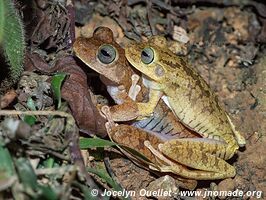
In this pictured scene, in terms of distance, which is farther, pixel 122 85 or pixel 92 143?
pixel 122 85

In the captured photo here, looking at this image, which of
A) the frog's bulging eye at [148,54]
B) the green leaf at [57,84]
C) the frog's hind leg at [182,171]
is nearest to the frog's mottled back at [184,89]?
the frog's bulging eye at [148,54]

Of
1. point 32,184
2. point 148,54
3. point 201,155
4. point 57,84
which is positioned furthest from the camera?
point 148,54

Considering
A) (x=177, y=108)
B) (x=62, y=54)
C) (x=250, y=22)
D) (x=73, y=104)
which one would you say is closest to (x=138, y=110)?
(x=177, y=108)

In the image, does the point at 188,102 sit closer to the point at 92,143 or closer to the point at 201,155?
the point at 201,155

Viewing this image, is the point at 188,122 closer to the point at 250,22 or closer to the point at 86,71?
the point at 86,71

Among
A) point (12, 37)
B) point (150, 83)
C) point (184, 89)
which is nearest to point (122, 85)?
point (150, 83)

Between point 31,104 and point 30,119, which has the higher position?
point 30,119

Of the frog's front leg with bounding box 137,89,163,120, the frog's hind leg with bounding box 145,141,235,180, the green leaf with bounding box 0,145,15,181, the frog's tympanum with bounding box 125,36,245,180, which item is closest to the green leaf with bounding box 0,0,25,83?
the green leaf with bounding box 0,145,15,181

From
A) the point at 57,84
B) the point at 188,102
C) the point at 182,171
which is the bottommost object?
the point at 182,171
